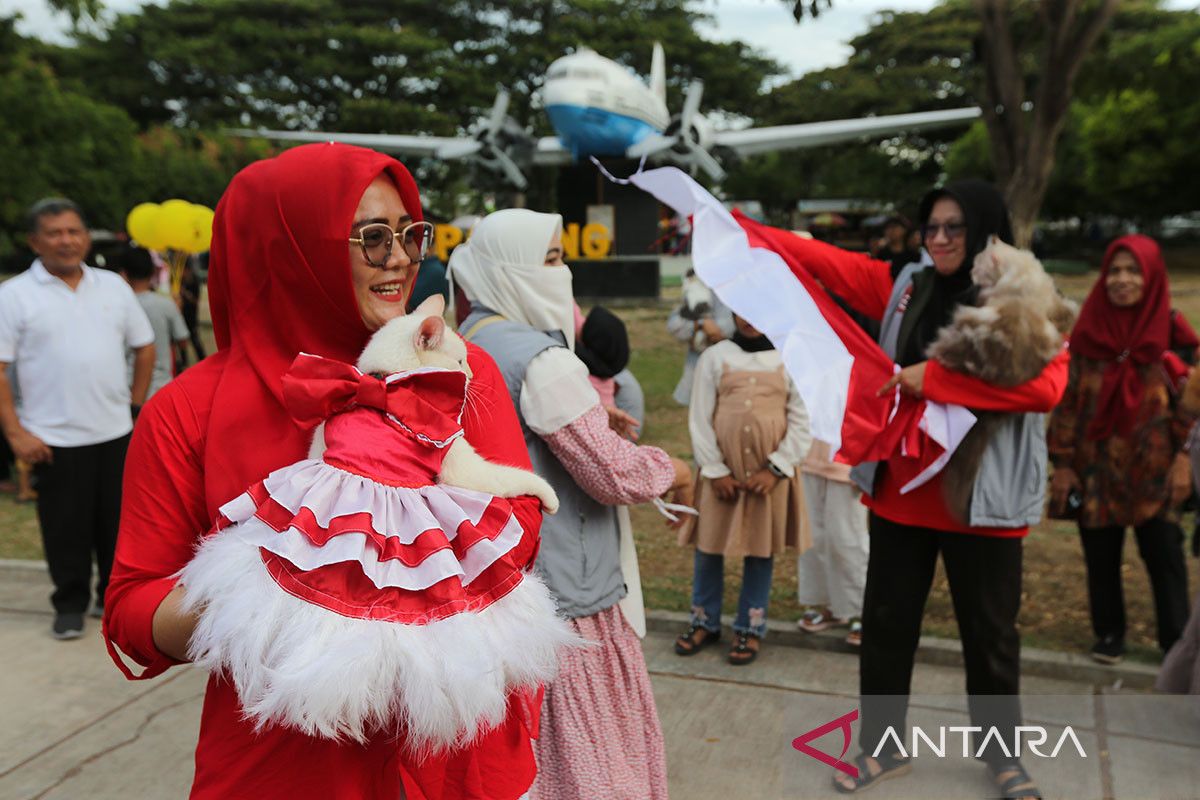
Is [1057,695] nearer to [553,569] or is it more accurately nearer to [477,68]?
[553,569]

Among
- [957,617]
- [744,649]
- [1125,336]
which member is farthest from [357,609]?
[1125,336]

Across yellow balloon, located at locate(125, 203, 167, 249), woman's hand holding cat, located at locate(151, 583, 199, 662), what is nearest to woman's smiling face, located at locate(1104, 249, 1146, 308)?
woman's hand holding cat, located at locate(151, 583, 199, 662)

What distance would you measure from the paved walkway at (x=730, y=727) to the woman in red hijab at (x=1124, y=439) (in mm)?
586

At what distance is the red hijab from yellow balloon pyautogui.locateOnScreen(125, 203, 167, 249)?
11.4 m

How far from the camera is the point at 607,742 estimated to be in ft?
8.57

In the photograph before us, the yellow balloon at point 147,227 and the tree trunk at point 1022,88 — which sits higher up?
the tree trunk at point 1022,88

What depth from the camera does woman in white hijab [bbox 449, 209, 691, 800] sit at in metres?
2.53

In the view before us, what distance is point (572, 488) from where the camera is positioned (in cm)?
269

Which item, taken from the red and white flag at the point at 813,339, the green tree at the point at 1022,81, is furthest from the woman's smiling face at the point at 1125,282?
the green tree at the point at 1022,81

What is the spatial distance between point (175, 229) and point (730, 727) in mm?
10465

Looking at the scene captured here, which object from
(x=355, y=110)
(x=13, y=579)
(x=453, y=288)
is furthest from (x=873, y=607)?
(x=355, y=110)

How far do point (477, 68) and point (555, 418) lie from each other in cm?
3641

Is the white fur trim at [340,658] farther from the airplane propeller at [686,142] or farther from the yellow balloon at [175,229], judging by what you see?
the airplane propeller at [686,142]

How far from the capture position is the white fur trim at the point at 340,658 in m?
1.28
